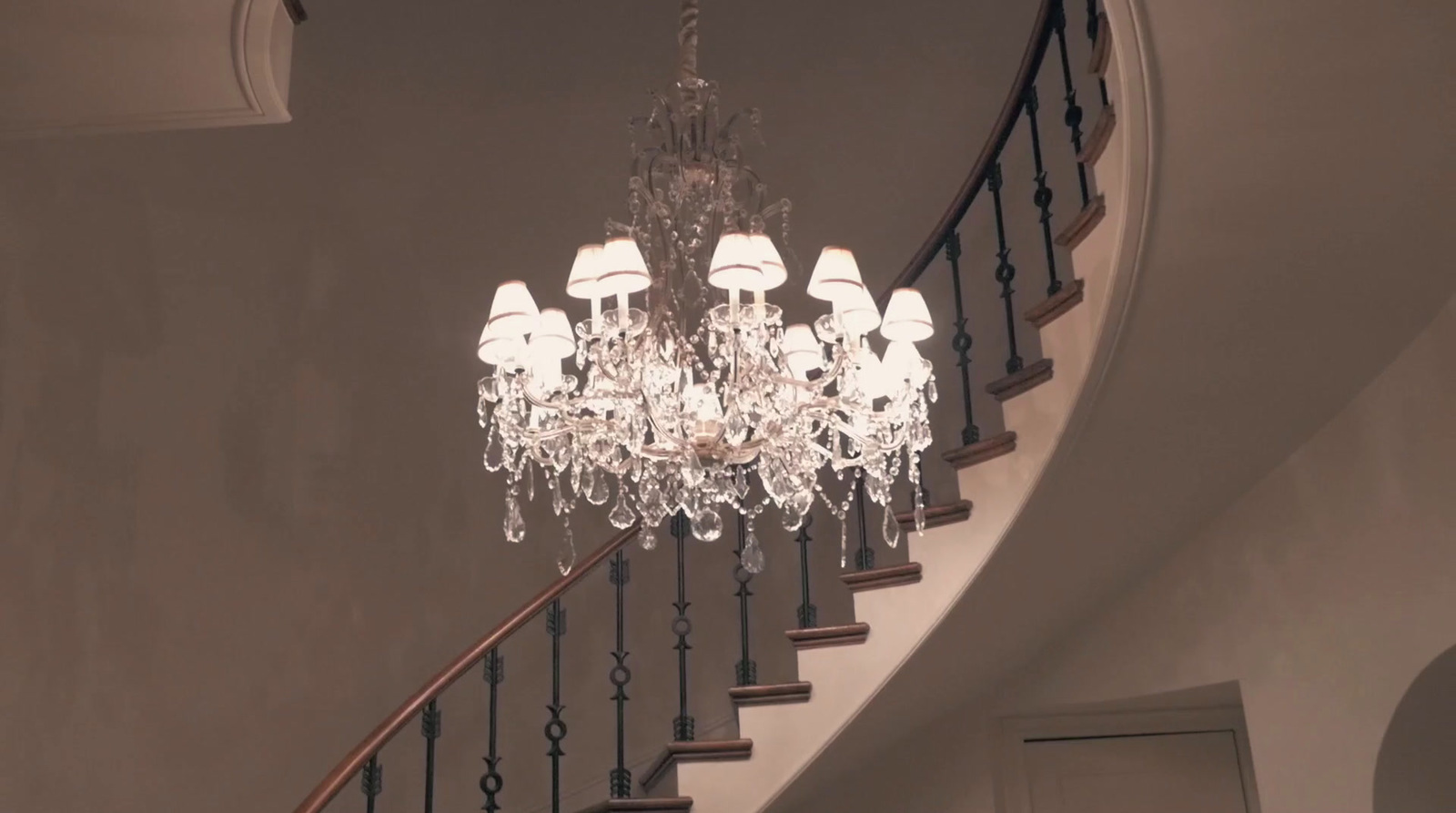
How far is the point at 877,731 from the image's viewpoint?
13.5 feet

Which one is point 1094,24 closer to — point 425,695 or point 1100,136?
point 1100,136

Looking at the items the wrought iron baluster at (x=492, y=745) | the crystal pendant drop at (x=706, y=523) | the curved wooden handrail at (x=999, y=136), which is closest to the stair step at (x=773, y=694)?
the wrought iron baluster at (x=492, y=745)

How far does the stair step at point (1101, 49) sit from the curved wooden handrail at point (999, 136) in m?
0.49

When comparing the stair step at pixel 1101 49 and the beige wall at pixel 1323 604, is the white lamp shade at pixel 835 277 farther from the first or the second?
the beige wall at pixel 1323 604

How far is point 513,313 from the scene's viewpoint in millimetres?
2830

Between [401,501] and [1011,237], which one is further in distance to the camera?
[1011,237]

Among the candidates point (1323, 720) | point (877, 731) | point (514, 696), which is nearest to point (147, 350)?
point (514, 696)

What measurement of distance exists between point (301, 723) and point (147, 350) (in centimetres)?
142

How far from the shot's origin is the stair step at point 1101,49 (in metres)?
2.59

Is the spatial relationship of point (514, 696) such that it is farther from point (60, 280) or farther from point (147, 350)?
point (60, 280)

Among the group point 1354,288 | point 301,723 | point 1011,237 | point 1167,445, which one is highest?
point 1011,237

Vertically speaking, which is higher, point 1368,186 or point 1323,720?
point 1368,186

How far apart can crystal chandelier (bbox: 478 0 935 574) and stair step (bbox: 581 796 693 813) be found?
118 centimetres

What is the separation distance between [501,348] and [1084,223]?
148cm
